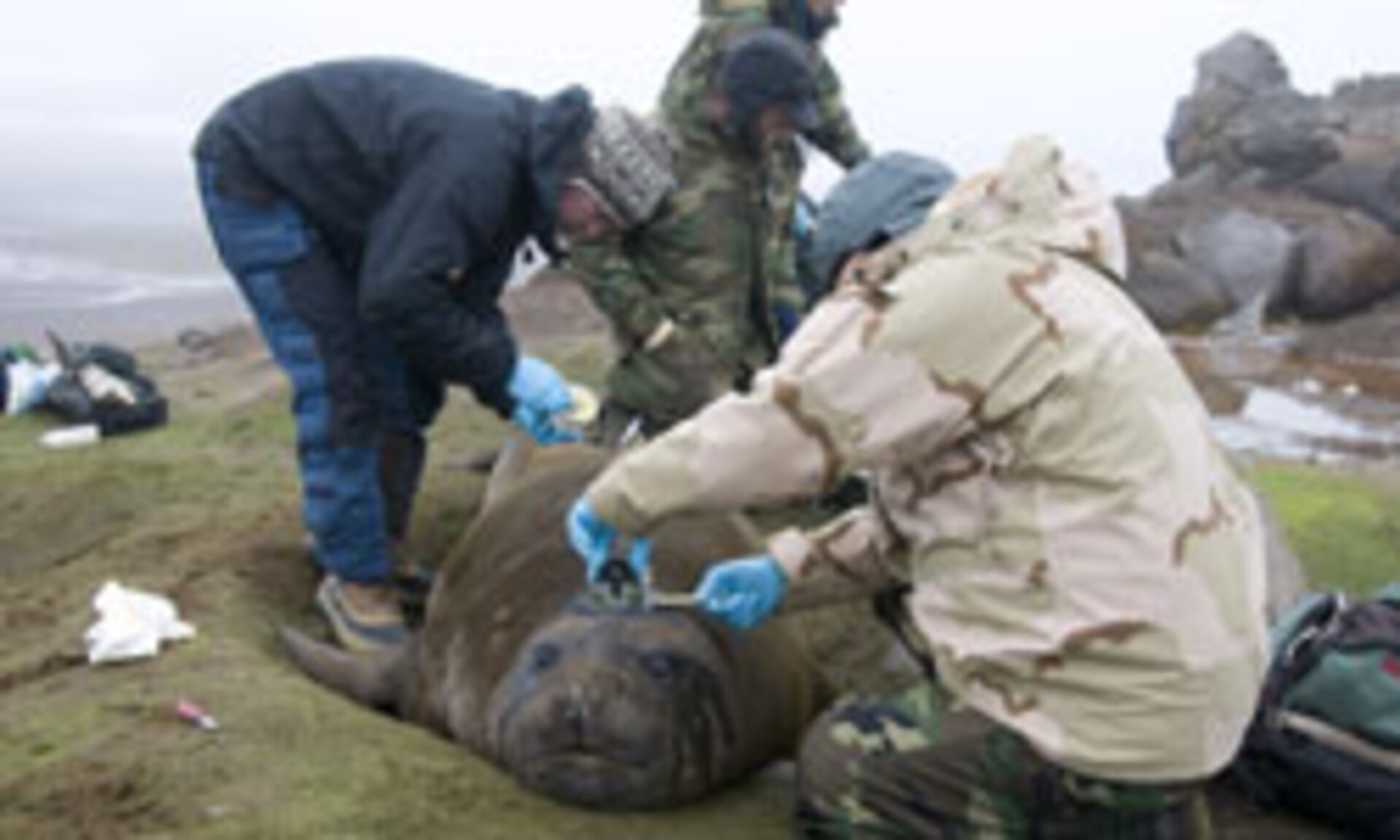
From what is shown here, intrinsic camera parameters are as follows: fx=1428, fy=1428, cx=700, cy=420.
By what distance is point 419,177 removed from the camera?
12.5ft

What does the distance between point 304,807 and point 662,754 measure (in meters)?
0.81

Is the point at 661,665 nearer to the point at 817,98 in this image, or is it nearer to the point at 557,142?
the point at 557,142

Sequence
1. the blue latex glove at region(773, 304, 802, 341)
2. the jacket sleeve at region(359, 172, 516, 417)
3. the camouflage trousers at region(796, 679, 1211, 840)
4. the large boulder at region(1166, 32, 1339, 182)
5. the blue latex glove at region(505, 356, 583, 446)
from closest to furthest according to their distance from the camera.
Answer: the camouflage trousers at region(796, 679, 1211, 840), the jacket sleeve at region(359, 172, 516, 417), the blue latex glove at region(505, 356, 583, 446), the blue latex glove at region(773, 304, 802, 341), the large boulder at region(1166, 32, 1339, 182)

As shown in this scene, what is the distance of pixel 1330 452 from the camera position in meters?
9.48

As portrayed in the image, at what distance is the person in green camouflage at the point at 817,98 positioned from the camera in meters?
5.67

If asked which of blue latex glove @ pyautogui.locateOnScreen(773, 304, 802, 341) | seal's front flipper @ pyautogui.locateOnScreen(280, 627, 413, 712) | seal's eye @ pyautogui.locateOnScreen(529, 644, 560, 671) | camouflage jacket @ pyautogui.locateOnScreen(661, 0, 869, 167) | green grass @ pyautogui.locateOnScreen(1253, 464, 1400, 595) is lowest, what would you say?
green grass @ pyautogui.locateOnScreen(1253, 464, 1400, 595)

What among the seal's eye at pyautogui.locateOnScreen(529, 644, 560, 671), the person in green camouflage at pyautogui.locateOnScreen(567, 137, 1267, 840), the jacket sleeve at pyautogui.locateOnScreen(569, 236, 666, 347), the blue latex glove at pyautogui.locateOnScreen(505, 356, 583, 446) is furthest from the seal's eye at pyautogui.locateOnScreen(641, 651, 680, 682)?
the jacket sleeve at pyautogui.locateOnScreen(569, 236, 666, 347)

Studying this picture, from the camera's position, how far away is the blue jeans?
13.7ft

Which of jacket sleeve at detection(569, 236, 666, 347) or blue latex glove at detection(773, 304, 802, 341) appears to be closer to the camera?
jacket sleeve at detection(569, 236, 666, 347)

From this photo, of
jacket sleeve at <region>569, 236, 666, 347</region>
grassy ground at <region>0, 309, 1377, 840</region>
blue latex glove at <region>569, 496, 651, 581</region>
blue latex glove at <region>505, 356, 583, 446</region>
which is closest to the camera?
blue latex glove at <region>569, 496, 651, 581</region>

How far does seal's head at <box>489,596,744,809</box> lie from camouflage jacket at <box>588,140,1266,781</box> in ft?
2.35

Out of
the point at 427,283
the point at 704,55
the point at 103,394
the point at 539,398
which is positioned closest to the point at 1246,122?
the point at 103,394

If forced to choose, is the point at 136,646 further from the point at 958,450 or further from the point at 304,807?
the point at 958,450

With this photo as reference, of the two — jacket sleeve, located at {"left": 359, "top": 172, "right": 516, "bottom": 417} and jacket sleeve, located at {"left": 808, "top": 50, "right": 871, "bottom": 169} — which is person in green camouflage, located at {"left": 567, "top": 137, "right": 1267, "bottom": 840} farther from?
jacket sleeve, located at {"left": 808, "top": 50, "right": 871, "bottom": 169}
